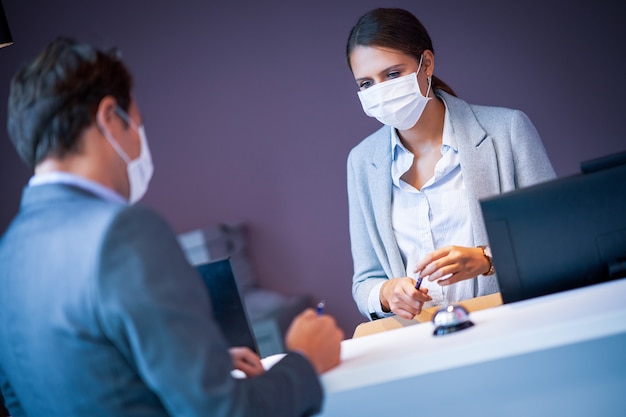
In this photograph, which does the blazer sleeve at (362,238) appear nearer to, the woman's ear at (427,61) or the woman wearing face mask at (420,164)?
the woman wearing face mask at (420,164)

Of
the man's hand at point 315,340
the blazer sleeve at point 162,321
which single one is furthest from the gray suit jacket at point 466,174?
the blazer sleeve at point 162,321

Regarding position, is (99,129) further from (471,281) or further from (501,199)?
(471,281)

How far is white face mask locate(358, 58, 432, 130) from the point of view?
7.49 ft

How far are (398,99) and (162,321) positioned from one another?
54.5 inches

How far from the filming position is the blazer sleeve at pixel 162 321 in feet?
3.57

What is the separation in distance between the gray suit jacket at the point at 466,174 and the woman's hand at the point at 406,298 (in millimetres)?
291

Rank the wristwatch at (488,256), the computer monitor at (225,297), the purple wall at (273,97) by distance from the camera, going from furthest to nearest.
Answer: the purple wall at (273,97), the wristwatch at (488,256), the computer monitor at (225,297)

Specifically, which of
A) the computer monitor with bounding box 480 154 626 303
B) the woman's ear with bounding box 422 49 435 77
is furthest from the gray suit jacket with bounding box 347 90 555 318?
the computer monitor with bounding box 480 154 626 303

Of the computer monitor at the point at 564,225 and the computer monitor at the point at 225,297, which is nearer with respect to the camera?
the computer monitor at the point at 564,225

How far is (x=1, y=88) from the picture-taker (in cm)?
435

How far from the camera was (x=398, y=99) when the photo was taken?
228cm

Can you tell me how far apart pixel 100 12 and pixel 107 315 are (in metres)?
3.55

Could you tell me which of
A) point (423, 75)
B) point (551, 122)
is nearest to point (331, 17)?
point (551, 122)

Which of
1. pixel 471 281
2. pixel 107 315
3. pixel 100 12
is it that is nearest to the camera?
pixel 107 315
